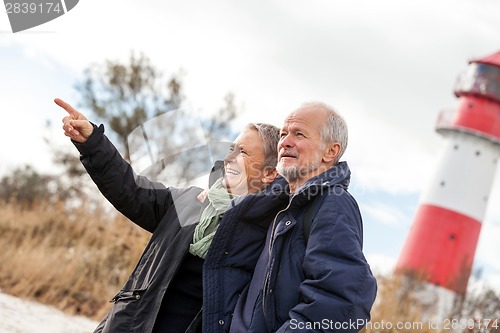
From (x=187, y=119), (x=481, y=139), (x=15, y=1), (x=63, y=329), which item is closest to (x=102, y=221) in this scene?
(x=63, y=329)

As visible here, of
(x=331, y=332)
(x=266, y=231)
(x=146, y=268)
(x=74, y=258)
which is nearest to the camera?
(x=331, y=332)

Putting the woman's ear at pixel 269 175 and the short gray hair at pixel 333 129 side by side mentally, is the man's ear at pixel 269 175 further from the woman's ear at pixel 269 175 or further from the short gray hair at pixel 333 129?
the short gray hair at pixel 333 129

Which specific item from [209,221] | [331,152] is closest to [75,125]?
[209,221]

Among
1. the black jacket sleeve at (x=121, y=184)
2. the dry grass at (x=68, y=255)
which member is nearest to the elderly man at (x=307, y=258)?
the black jacket sleeve at (x=121, y=184)

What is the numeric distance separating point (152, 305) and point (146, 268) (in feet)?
0.62

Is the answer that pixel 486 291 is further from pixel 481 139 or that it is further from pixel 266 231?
pixel 481 139

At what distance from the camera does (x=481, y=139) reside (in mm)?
20719


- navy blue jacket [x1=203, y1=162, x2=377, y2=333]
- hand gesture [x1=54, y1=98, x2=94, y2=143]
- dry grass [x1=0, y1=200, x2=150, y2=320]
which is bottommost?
dry grass [x1=0, y1=200, x2=150, y2=320]

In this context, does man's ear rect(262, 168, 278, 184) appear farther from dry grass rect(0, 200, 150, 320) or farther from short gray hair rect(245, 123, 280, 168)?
dry grass rect(0, 200, 150, 320)

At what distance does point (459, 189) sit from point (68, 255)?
50.6ft

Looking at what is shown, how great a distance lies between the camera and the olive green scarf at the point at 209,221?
7.61ft

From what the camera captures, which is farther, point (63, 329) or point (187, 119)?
point (63, 329)

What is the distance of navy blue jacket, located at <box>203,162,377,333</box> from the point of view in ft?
6.10

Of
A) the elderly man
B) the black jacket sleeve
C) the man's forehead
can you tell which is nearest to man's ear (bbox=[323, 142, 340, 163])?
the elderly man
